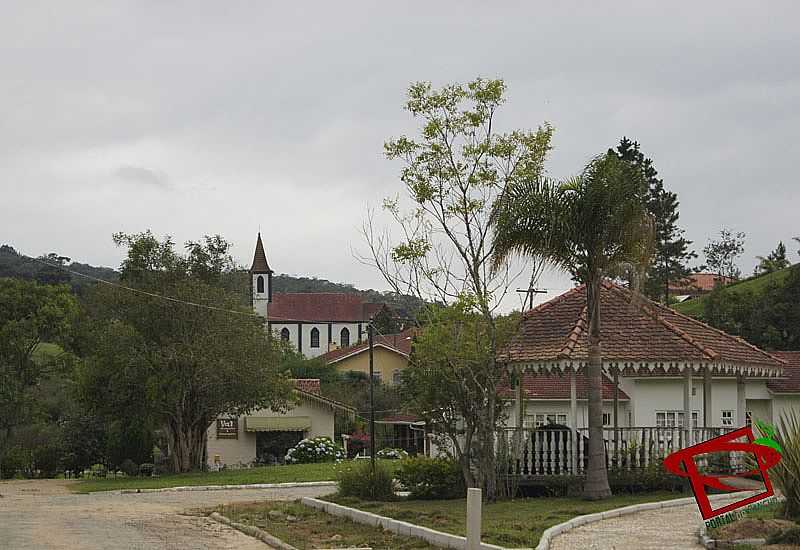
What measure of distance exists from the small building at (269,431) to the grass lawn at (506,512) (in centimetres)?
2691

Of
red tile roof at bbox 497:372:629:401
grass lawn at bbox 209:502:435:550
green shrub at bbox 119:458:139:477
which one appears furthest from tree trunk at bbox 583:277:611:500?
green shrub at bbox 119:458:139:477

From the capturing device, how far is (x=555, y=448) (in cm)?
2286

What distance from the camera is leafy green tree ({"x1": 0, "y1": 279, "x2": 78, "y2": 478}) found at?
42.0 m

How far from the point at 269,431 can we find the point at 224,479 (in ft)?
52.5

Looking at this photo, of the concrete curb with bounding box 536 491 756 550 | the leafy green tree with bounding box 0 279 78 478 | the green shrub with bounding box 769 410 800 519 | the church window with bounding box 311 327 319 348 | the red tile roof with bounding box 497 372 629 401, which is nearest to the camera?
the green shrub with bounding box 769 410 800 519

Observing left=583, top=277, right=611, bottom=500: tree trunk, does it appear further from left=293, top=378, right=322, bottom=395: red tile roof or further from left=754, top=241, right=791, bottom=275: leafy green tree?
left=754, top=241, right=791, bottom=275: leafy green tree

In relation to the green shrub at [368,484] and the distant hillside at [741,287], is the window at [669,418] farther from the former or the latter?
the distant hillside at [741,287]

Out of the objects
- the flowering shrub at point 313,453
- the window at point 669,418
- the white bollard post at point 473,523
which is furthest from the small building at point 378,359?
the white bollard post at point 473,523

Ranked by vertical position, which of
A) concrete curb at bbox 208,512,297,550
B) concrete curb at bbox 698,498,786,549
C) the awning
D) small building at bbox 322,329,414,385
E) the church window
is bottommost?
concrete curb at bbox 208,512,297,550

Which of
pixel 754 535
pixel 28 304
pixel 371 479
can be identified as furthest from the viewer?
pixel 28 304

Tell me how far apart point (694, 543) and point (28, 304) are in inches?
1283

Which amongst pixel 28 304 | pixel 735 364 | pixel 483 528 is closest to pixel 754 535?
pixel 483 528

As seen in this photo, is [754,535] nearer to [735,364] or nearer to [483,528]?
[483,528]

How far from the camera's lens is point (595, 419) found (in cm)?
2184
